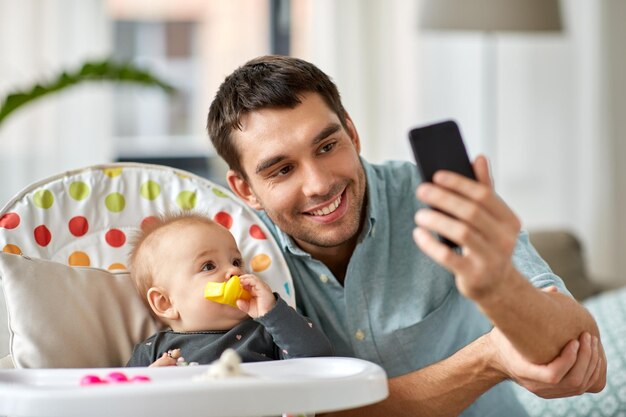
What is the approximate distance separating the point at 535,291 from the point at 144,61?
3.09 meters

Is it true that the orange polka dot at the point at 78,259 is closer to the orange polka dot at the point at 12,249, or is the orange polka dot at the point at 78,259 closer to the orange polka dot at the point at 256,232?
the orange polka dot at the point at 12,249

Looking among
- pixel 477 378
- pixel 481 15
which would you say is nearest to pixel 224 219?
pixel 477 378

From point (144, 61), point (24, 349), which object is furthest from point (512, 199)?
point (24, 349)

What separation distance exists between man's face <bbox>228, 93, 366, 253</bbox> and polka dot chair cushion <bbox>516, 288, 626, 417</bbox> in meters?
0.81

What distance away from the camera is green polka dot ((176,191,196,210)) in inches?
65.3

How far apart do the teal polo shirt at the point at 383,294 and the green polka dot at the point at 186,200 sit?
16 cm

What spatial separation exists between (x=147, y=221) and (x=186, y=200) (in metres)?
0.09

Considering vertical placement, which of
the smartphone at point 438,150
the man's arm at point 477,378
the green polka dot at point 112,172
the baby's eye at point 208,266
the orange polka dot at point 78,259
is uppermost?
the smartphone at point 438,150

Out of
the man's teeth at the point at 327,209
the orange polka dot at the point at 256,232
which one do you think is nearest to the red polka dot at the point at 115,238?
the orange polka dot at the point at 256,232

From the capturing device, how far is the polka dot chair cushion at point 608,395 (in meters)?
2.01

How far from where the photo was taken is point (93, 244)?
158cm

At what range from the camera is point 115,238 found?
1590mm

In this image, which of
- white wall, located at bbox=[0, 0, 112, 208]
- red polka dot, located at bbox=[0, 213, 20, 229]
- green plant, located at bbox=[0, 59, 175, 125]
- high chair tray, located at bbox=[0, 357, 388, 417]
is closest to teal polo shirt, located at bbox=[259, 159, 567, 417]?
red polka dot, located at bbox=[0, 213, 20, 229]

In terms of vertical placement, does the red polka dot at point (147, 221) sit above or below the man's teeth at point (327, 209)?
below
